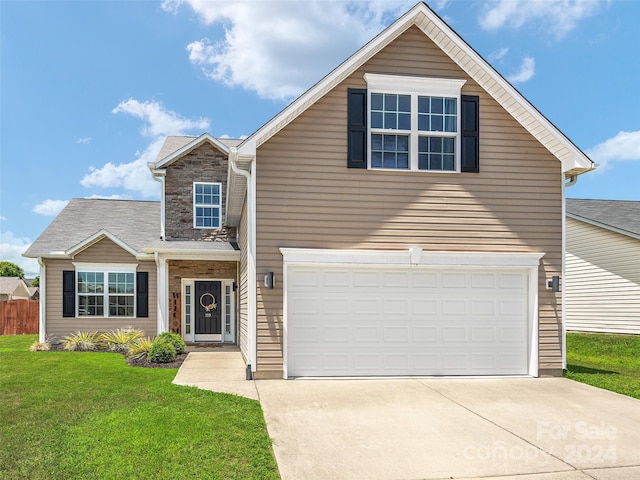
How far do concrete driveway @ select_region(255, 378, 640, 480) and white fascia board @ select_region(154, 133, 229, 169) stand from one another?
9.64 m

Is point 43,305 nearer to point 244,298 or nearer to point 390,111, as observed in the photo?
point 244,298

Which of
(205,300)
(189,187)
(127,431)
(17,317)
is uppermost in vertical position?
(189,187)

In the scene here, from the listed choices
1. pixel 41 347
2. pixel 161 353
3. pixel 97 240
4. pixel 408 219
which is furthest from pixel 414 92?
pixel 41 347

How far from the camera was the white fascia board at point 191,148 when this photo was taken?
1623cm

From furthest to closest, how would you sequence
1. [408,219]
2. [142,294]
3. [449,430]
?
[142,294] → [408,219] → [449,430]

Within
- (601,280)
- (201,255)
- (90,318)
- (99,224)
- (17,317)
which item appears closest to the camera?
(201,255)

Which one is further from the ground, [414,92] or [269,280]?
[414,92]

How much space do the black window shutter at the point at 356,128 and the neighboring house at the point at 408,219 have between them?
2 centimetres

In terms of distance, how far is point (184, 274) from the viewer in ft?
51.1

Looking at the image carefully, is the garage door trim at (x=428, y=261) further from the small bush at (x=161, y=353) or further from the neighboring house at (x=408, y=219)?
the small bush at (x=161, y=353)

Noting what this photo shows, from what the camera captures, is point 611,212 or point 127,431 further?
point 611,212

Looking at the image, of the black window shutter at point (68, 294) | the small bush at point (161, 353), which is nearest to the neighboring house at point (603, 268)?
the small bush at point (161, 353)

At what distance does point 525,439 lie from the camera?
5.78 metres

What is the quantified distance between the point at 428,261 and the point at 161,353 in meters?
6.55
